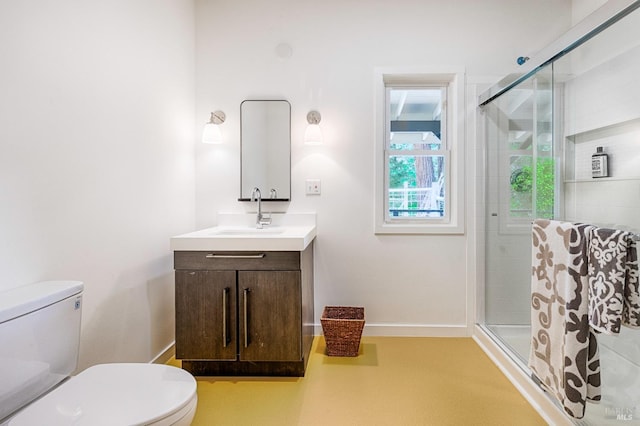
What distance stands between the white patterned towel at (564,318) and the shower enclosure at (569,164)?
0.47 feet

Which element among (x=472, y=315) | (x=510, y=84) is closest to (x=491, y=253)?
(x=472, y=315)

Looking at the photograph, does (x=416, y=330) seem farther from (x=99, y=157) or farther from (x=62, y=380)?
(x=99, y=157)

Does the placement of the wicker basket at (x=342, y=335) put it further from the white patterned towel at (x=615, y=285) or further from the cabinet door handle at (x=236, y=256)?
the white patterned towel at (x=615, y=285)

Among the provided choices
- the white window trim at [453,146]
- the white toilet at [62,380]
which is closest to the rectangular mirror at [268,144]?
the white window trim at [453,146]

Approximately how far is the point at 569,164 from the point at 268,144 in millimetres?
1859

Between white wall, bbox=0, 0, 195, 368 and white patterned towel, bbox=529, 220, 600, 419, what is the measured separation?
2.00m

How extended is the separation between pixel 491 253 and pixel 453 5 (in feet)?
A: 5.96

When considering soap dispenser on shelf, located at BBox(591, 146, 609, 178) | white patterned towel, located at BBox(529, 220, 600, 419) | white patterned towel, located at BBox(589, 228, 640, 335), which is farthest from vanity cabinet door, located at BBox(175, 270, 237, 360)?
soap dispenser on shelf, located at BBox(591, 146, 609, 178)

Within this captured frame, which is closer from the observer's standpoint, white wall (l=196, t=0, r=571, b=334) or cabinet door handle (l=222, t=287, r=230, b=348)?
cabinet door handle (l=222, t=287, r=230, b=348)

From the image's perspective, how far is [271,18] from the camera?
2500mm

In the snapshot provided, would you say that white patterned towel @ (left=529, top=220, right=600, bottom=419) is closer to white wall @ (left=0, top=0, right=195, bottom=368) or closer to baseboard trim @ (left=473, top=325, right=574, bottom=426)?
baseboard trim @ (left=473, top=325, right=574, bottom=426)

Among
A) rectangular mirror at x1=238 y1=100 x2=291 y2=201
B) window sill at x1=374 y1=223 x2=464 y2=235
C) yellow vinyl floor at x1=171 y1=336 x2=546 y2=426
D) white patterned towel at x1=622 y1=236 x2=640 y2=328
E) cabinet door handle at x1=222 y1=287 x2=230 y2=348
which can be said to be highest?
rectangular mirror at x1=238 y1=100 x2=291 y2=201

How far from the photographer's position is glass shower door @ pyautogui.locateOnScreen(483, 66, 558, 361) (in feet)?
5.91

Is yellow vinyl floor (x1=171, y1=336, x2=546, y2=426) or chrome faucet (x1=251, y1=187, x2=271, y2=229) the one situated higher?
chrome faucet (x1=251, y1=187, x2=271, y2=229)
